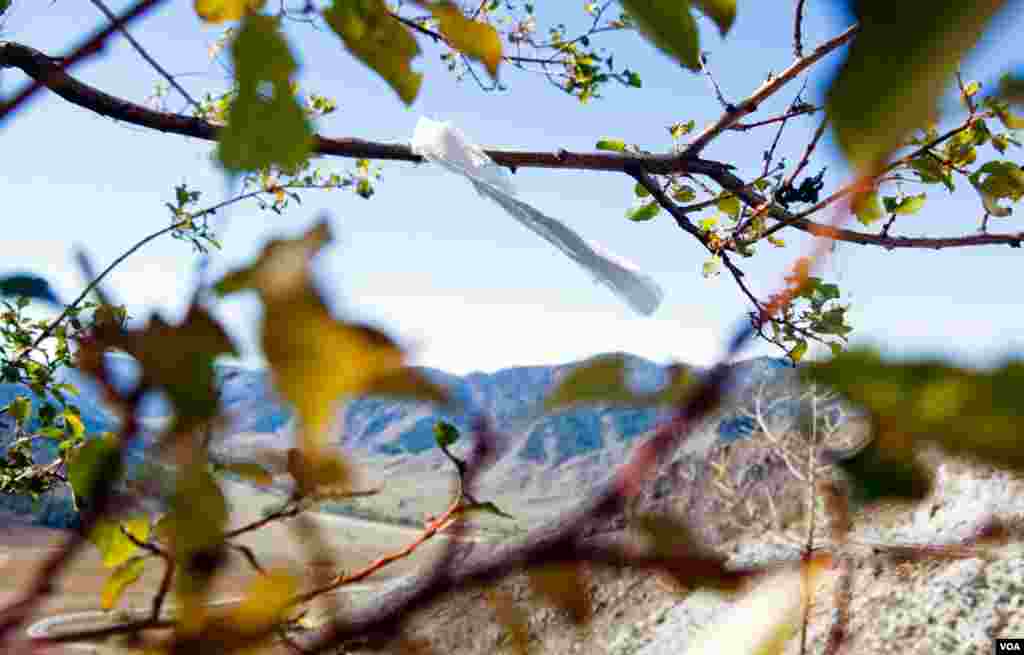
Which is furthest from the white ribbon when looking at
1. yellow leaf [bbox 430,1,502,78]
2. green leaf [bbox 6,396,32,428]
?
green leaf [bbox 6,396,32,428]

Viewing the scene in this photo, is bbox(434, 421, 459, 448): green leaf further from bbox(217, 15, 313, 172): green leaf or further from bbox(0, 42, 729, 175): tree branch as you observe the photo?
bbox(0, 42, 729, 175): tree branch

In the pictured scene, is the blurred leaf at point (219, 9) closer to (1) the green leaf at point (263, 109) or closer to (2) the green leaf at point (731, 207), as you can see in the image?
(1) the green leaf at point (263, 109)

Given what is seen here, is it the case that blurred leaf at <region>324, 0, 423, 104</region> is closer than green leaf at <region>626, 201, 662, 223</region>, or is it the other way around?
blurred leaf at <region>324, 0, 423, 104</region>

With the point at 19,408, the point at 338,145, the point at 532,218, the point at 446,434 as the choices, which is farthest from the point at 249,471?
the point at 19,408

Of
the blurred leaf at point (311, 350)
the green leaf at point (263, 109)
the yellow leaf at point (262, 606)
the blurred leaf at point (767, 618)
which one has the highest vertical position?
the green leaf at point (263, 109)

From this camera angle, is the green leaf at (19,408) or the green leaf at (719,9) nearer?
the green leaf at (719,9)

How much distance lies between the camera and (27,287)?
11 cm

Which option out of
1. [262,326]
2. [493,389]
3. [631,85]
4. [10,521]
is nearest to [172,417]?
[262,326]

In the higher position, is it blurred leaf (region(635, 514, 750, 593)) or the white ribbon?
the white ribbon

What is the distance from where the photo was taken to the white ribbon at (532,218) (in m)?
0.20

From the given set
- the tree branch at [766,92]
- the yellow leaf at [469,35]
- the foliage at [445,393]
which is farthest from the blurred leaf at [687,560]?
the tree branch at [766,92]

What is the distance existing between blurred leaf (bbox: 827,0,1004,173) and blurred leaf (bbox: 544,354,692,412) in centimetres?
4

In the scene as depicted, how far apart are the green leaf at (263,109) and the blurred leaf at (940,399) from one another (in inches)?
2.8

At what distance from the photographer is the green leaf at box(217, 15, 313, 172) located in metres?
0.10
